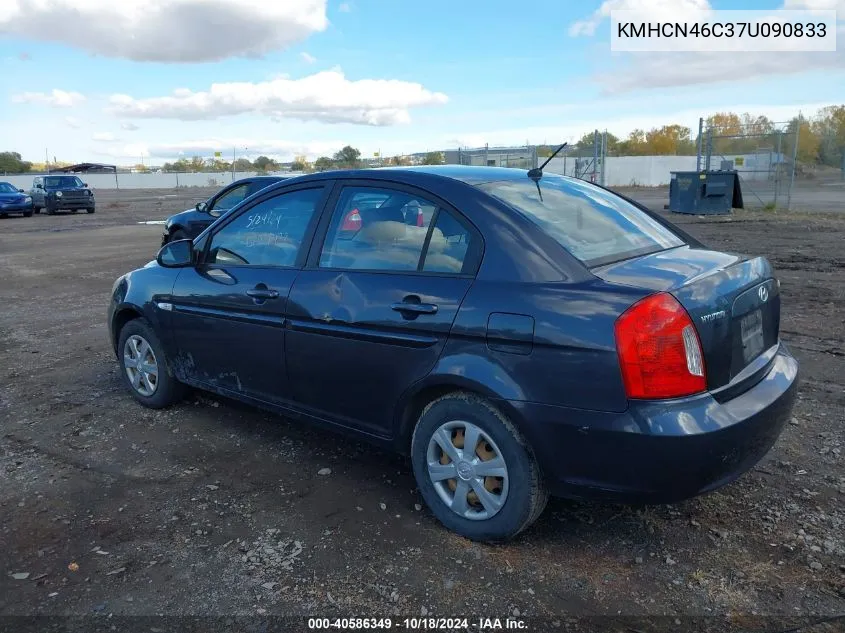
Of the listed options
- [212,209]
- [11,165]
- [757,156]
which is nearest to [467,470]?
[212,209]

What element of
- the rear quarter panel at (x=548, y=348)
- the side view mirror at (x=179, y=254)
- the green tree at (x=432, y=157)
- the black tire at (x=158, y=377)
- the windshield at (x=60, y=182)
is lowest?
the black tire at (x=158, y=377)

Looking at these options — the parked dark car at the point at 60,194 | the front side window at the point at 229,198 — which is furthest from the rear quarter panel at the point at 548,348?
the parked dark car at the point at 60,194

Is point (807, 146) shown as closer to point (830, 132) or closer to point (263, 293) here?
point (830, 132)

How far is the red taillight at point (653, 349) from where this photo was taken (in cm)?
270

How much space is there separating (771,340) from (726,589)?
1.22m

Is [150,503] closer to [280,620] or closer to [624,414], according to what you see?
[280,620]

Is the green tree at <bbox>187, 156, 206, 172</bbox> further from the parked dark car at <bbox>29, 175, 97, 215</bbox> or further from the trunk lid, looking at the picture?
the trunk lid

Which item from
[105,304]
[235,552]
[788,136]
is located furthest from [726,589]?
[788,136]

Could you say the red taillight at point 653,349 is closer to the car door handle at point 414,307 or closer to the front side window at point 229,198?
the car door handle at point 414,307

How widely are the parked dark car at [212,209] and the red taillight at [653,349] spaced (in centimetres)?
1140

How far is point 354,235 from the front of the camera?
147 inches

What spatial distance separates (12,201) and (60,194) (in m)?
1.86

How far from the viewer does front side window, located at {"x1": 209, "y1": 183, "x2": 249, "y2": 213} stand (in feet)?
44.1

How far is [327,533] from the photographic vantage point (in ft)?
11.0
